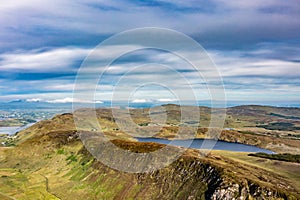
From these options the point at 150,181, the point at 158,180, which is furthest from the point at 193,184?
the point at 150,181

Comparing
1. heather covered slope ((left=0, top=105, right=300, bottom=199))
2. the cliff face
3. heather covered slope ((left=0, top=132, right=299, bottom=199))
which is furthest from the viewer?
heather covered slope ((left=0, top=105, right=300, bottom=199))

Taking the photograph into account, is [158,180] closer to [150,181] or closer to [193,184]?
[150,181]

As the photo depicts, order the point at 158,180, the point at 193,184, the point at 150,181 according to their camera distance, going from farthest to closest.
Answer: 1. the point at 150,181
2. the point at 158,180
3. the point at 193,184

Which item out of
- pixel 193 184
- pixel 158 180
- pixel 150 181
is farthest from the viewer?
pixel 150 181

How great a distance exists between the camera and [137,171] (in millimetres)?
136625

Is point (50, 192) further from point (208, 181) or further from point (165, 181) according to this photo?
point (208, 181)

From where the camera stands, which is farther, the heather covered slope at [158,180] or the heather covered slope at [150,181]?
the heather covered slope at [158,180]

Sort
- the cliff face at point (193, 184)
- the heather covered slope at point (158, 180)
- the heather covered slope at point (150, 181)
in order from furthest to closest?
the heather covered slope at point (158, 180)
the heather covered slope at point (150, 181)
the cliff face at point (193, 184)

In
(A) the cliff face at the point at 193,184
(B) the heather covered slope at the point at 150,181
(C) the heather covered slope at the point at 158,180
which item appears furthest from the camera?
(C) the heather covered slope at the point at 158,180

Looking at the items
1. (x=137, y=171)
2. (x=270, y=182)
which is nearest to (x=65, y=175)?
(x=137, y=171)

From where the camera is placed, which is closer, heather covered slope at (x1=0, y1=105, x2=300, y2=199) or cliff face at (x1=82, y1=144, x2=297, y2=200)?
cliff face at (x1=82, y1=144, x2=297, y2=200)

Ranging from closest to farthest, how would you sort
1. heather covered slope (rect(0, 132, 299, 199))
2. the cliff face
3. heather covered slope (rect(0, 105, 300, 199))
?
the cliff face, heather covered slope (rect(0, 132, 299, 199)), heather covered slope (rect(0, 105, 300, 199))

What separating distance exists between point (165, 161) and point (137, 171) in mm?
13764

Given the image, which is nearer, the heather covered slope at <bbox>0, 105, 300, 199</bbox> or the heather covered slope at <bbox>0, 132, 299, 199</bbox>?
the heather covered slope at <bbox>0, 132, 299, 199</bbox>
